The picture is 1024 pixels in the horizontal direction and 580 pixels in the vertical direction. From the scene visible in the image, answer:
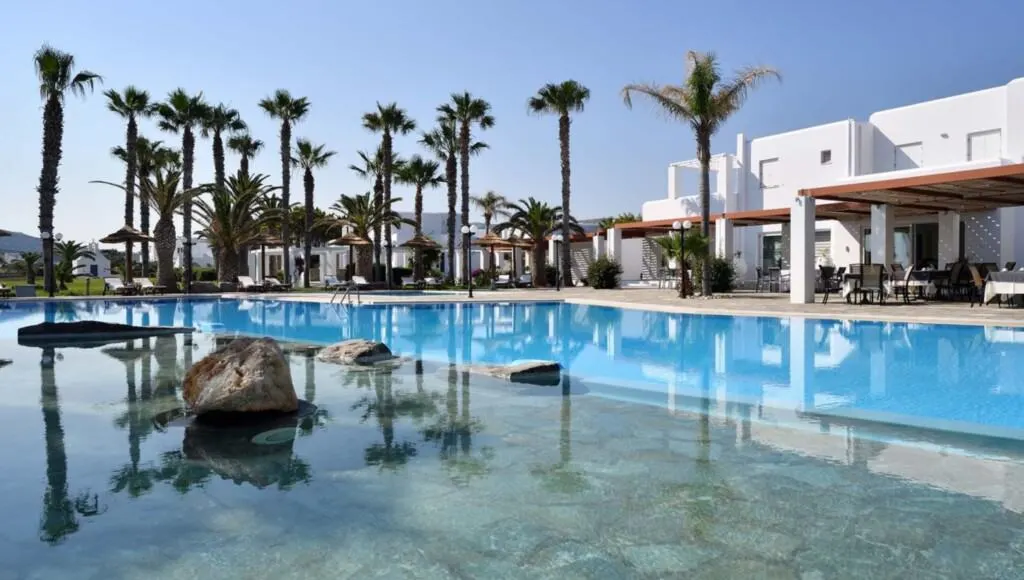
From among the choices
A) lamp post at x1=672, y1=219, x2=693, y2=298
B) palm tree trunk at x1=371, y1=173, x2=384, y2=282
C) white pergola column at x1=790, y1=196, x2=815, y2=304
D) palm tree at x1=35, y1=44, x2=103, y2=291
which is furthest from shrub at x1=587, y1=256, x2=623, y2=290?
palm tree at x1=35, y1=44, x2=103, y2=291

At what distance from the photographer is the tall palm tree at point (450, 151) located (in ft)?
116

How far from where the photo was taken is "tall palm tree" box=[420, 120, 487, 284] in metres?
35.3

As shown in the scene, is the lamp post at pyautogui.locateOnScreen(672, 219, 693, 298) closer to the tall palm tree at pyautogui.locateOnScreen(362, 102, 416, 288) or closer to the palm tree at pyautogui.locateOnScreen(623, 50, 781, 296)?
the palm tree at pyautogui.locateOnScreen(623, 50, 781, 296)

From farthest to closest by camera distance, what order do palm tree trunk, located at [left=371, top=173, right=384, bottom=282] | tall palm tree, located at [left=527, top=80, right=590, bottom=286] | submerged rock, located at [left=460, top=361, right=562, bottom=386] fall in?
palm tree trunk, located at [left=371, top=173, right=384, bottom=282] < tall palm tree, located at [left=527, top=80, right=590, bottom=286] < submerged rock, located at [left=460, top=361, right=562, bottom=386]

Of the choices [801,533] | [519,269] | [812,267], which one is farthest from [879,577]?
[519,269]

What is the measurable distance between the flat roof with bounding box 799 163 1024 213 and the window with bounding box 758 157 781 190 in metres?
13.0

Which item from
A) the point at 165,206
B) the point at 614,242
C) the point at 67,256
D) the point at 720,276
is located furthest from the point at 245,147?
the point at 720,276

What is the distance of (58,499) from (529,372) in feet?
17.1

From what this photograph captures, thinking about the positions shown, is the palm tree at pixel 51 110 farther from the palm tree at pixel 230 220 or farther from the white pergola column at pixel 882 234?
the white pergola column at pixel 882 234

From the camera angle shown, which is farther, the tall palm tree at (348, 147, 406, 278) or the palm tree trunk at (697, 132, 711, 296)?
the tall palm tree at (348, 147, 406, 278)

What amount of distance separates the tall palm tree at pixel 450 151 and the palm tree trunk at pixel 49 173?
657 inches

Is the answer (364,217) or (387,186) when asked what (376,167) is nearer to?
(387,186)

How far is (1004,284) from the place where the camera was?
Result: 1559 centimetres

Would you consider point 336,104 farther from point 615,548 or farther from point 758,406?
point 615,548
